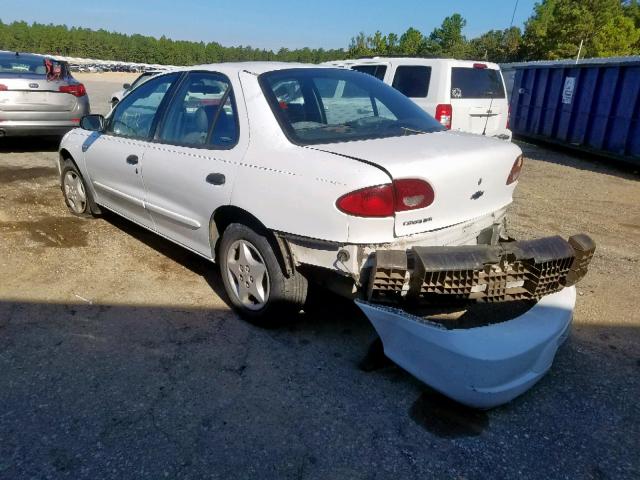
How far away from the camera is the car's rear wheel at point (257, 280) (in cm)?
303

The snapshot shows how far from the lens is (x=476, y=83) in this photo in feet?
26.3

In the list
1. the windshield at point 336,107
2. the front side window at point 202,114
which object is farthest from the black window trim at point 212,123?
the windshield at point 336,107

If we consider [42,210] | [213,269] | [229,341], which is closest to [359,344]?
[229,341]

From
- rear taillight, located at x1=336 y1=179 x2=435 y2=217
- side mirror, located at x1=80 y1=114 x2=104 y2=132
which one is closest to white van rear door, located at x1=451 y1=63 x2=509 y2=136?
side mirror, located at x1=80 y1=114 x2=104 y2=132

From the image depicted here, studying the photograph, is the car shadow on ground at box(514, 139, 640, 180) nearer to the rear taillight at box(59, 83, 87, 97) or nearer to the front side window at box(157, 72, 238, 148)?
the front side window at box(157, 72, 238, 148)

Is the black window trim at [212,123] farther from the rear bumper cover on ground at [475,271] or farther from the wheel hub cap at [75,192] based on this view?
the wheel hub cap at [75,192]

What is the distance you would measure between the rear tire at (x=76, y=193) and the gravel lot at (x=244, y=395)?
1000 mm

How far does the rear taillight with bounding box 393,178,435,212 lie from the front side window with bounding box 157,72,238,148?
1.17m

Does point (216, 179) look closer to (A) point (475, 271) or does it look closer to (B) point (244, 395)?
(B) point (244, 395)

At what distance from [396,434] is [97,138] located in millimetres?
3759

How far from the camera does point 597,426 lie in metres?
2.49

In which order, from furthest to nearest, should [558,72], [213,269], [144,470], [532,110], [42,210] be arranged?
[532,110], [558,72], [42,210], [213,269], [144,470]

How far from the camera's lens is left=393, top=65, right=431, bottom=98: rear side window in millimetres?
7719

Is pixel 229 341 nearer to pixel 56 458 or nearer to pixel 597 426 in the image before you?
pixel 56 458
